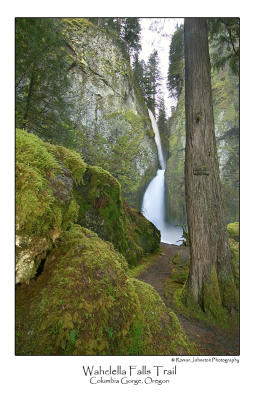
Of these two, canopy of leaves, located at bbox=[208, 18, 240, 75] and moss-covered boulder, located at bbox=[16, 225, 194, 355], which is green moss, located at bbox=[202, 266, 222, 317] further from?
canopy of leaves, located at bbox=[208, 18, 240, 75]

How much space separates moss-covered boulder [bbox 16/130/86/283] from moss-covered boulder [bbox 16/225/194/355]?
0.54 feet

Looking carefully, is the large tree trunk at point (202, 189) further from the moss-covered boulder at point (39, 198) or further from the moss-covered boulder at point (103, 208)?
the moss-covered boulder at point (39, 198)

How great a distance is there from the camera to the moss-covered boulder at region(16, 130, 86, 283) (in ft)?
3.70

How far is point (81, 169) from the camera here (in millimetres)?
1867

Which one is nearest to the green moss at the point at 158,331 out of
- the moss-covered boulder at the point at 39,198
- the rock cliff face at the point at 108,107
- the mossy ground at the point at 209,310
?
the moss-covered boulder at the point at 39,198

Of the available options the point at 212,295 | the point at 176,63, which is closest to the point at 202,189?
the point at 212,295

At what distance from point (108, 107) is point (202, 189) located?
8368mm

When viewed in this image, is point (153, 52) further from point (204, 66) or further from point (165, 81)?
point (165, 81)

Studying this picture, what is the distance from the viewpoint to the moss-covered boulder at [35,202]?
113cm

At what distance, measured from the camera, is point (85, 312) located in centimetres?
113

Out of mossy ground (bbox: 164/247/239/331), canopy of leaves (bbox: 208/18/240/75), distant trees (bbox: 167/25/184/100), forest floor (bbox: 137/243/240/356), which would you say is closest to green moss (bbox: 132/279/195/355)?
forest floor (bbox: 137/243/240/356)

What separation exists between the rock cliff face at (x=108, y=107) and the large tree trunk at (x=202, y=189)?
3.01 meters

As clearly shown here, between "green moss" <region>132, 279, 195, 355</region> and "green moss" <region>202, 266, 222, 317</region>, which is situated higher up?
"green moss" <region>132, 279, 195, 355</region>
